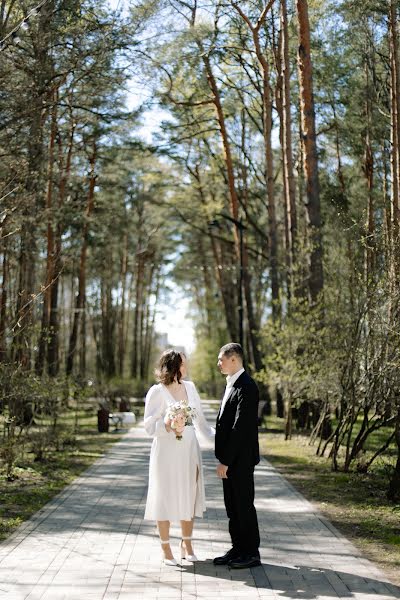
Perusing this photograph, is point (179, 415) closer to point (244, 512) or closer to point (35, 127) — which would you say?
point (244, 512)

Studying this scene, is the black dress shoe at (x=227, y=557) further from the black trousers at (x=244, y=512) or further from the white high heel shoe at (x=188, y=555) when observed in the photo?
the white high heel shoe at (x=188, y=555)

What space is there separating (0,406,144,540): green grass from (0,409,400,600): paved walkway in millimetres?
244

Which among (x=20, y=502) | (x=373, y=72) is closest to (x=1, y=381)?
(x=20, y=502)

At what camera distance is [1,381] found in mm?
12555

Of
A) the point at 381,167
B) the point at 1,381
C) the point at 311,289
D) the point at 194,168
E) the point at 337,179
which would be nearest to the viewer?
the point at 1,381

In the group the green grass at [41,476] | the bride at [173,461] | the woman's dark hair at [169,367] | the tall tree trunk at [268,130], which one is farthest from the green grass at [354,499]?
the tall tree trunk at [268,130]

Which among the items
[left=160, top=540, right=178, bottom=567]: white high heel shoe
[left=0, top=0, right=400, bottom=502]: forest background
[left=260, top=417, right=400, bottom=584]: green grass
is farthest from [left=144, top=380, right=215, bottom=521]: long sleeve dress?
[left=0, top=0, right=400, bottom=502]: forest background

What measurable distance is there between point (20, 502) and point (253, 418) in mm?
5190

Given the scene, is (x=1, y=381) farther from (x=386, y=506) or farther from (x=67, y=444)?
(x=67, y=444)

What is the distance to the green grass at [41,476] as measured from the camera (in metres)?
10.8

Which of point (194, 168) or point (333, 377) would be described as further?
point (194, 168)

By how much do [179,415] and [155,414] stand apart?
271mm

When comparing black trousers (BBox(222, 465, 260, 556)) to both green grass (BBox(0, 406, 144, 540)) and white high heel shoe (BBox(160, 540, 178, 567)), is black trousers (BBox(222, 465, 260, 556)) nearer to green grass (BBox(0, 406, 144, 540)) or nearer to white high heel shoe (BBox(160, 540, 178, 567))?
white high heel shoe (BBox(160, 540, 178, 567))

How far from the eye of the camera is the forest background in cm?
1391
